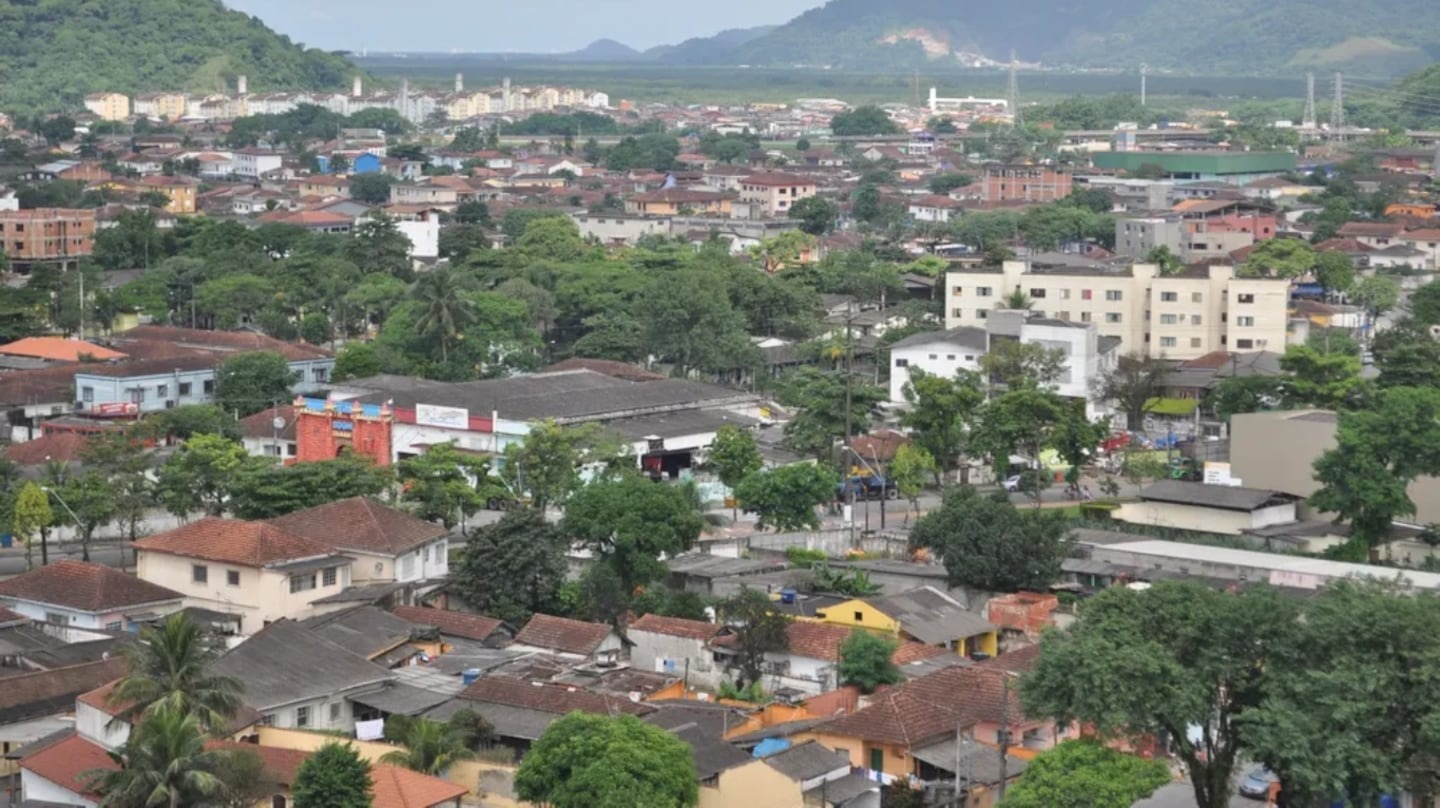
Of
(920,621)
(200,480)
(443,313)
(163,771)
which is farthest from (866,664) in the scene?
(443,313)

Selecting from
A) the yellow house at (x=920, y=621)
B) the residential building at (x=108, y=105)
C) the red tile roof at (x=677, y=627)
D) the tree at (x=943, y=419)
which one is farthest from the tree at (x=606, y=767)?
the residential building at (x=108, y=105)

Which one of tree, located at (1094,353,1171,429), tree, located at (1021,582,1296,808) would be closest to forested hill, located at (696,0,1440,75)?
tree, located at (1094,353,1171,429)

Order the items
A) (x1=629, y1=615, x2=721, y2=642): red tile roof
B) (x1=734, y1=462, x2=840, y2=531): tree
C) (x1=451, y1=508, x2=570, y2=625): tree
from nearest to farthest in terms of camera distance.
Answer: (x1=629, y1=615, x2=721, y2=642): red tile roof
(x1=451, y1=508, x2=570, y2=625): tree
(x1=734, y1=462, x2=840, y2=531): tree

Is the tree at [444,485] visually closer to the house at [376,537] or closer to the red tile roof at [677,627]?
the house at [376,537]

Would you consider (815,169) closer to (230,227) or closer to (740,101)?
(230,227)

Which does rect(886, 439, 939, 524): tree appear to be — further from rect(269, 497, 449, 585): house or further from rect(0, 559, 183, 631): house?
rect(0, 559, 183, 631): house
